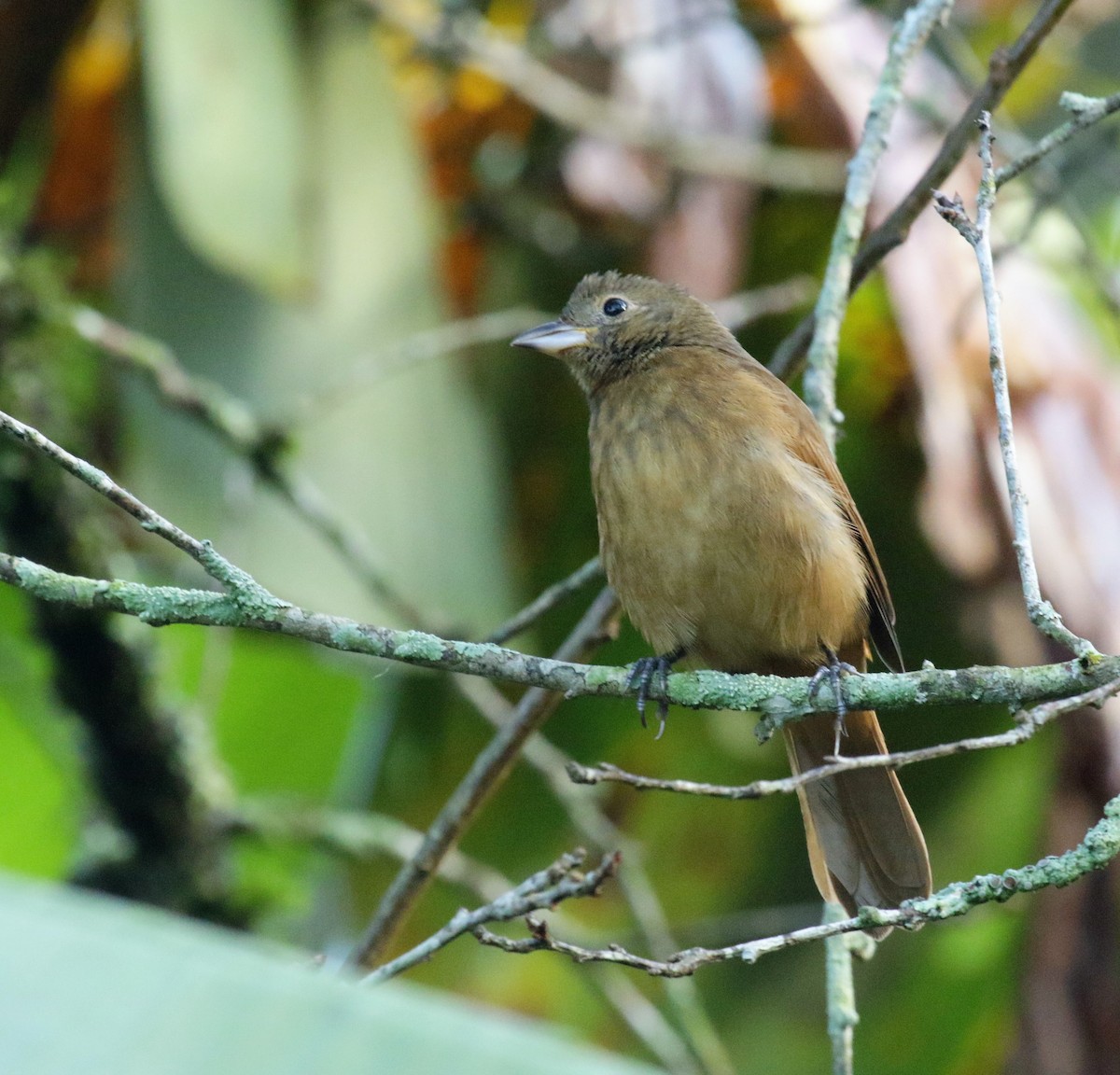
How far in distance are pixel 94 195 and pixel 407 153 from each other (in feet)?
4.67

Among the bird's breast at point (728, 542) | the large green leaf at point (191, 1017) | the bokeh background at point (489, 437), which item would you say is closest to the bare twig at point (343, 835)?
the bokeh background at point (489, 437)

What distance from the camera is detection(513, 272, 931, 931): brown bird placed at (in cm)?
331

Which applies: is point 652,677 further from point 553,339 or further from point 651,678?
point 553,339

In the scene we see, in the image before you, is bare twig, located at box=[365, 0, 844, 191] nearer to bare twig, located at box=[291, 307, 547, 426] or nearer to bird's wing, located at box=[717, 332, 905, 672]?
bare twig, located at box=[291, 307, 547, 426]

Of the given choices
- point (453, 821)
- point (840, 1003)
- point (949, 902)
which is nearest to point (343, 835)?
point (453, 821)

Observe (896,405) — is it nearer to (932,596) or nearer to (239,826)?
(932,596)

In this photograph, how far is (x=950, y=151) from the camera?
314 cm

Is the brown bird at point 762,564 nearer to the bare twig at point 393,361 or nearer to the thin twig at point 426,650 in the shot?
the bare twig at point 393,361

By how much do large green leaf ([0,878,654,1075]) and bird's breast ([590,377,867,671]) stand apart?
7.67 ft

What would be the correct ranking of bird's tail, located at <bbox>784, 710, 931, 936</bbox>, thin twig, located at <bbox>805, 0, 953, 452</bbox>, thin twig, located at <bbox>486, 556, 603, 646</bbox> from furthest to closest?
1. bird's tail, located at <bbox>784, 710, 931, 936</bbox>
2. thin twig, located at <bbox>805, 0, 953, 452</bbox>
3. thin twig, located at <bbox>486, 556, 603, 646</bbox>

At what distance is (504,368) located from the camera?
5.57 m

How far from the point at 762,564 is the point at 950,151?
3.13 feet

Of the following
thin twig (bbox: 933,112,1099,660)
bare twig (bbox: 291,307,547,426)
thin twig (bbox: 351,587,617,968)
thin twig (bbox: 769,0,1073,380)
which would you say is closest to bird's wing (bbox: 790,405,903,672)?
thin twig (bbox: 769,0,1073,380)

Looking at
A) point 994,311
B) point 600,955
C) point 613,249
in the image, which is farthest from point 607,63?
point 600,955
